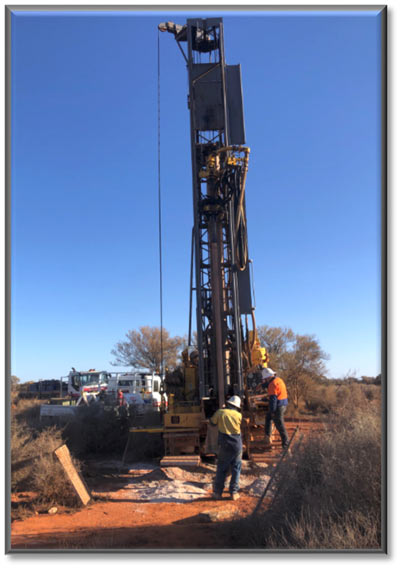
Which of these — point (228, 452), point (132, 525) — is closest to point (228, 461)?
point (228, 452)

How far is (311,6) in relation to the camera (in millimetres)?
4918

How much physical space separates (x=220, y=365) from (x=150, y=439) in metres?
3.34

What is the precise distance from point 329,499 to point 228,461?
2.49 m

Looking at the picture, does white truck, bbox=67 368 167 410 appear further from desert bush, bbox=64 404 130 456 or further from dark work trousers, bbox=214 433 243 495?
dark work trousers, bbox=214 433 243 495

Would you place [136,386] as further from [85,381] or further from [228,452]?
[228,452]

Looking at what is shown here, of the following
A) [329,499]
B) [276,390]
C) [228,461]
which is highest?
[276,390]

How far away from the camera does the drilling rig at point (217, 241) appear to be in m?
10.3

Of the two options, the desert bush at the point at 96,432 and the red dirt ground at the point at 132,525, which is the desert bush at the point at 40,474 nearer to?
the red dirt ground at the point at 132,525

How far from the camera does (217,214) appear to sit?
434 inches

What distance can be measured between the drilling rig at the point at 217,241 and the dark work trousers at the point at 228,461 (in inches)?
109

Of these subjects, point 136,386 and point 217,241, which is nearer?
point 217,241

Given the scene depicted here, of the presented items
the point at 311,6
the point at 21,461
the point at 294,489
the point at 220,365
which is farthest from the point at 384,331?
the point at 21,461

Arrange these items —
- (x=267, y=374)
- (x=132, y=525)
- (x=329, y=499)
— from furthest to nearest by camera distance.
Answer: (x=267, y=374), (x=132, y=525), (x=329, y=499)

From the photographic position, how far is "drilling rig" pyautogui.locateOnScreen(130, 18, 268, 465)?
33.9ft
